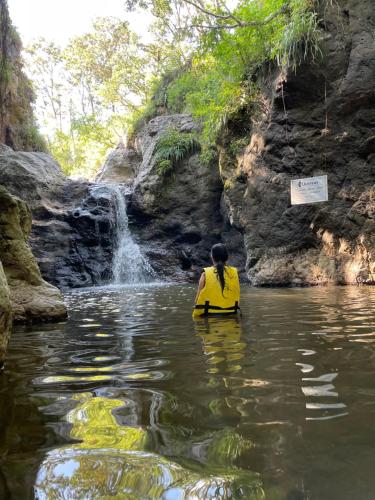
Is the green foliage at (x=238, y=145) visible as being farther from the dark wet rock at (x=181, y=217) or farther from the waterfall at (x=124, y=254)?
the waterfall at (x=124, y=254)

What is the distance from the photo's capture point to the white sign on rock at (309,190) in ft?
34.0

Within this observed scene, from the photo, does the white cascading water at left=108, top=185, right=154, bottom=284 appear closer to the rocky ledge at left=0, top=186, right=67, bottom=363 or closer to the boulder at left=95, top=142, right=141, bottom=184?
the boulder at left=95, top=142, right=141, bottom=184

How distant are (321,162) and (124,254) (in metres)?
7.34

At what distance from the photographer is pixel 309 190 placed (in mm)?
10438

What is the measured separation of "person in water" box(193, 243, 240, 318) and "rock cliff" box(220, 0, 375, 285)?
17.5ft

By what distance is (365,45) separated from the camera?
970cm

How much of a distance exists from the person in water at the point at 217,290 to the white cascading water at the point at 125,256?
923 cm

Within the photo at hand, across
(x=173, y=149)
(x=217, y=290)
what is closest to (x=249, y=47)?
(x=173, y=149)

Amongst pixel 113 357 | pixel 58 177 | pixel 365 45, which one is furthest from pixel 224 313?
pixel 58 177

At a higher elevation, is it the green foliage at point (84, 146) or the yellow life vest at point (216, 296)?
the green foliage at point (84, 146)

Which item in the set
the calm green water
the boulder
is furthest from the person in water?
the boulder

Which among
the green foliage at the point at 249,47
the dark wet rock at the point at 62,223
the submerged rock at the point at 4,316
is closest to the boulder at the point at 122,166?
the dark wet rock at the point at 62,223

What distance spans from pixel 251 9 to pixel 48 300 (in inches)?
357

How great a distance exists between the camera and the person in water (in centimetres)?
505
